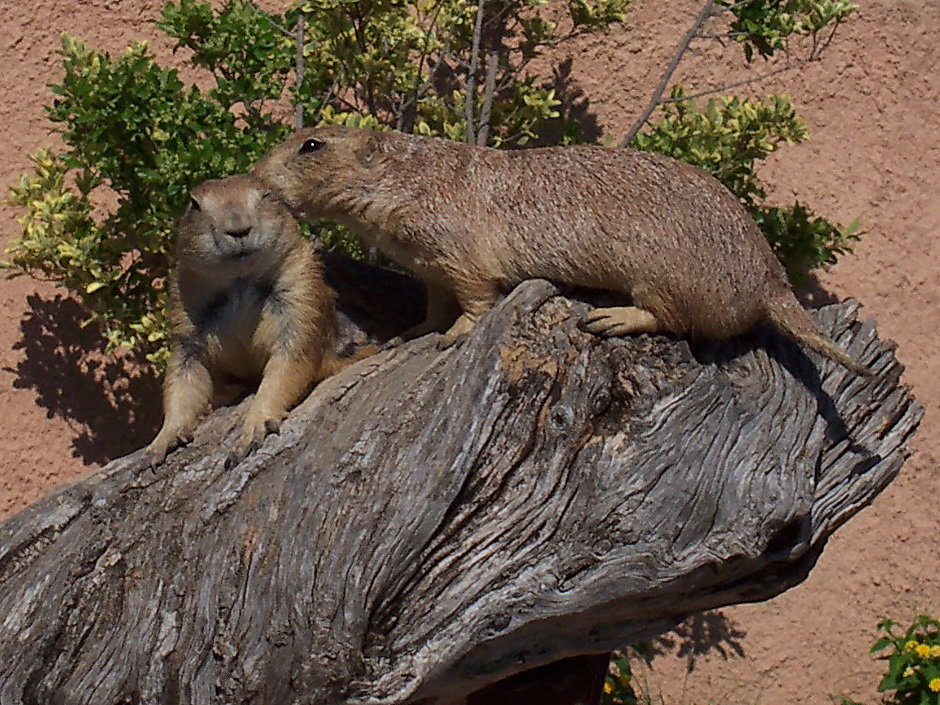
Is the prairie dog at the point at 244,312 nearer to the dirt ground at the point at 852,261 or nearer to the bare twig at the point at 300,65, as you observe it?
the bare twig at the point at 300,65

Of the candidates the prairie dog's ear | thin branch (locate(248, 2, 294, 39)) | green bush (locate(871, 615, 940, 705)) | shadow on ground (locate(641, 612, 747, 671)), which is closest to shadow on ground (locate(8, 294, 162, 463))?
thin branch (locate(248, 2, 294, 39))

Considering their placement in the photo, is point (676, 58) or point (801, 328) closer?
point (801, 328)

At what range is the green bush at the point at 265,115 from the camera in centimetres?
452

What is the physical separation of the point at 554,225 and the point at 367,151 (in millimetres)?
624

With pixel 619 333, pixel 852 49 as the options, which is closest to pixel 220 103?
pixel 619 333

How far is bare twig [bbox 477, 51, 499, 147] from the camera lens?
5227 mm

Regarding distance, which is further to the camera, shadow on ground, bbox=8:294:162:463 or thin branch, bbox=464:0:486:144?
shadow on ground, bbox=8:294:162:463

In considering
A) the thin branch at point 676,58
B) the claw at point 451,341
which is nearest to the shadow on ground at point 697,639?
the thin branch at point 676,58

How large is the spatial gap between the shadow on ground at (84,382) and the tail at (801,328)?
10.4ft

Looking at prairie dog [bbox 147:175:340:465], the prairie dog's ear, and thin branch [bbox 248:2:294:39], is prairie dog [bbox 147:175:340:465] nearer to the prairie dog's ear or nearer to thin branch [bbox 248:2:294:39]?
the prairie dog's ear

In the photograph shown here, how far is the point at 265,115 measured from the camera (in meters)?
4.83

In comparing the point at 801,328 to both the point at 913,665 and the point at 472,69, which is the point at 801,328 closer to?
the point at 472,69

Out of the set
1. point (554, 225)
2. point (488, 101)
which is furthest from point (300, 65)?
point (554, 225)

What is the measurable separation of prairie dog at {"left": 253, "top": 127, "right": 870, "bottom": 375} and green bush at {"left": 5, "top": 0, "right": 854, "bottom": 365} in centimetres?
89
